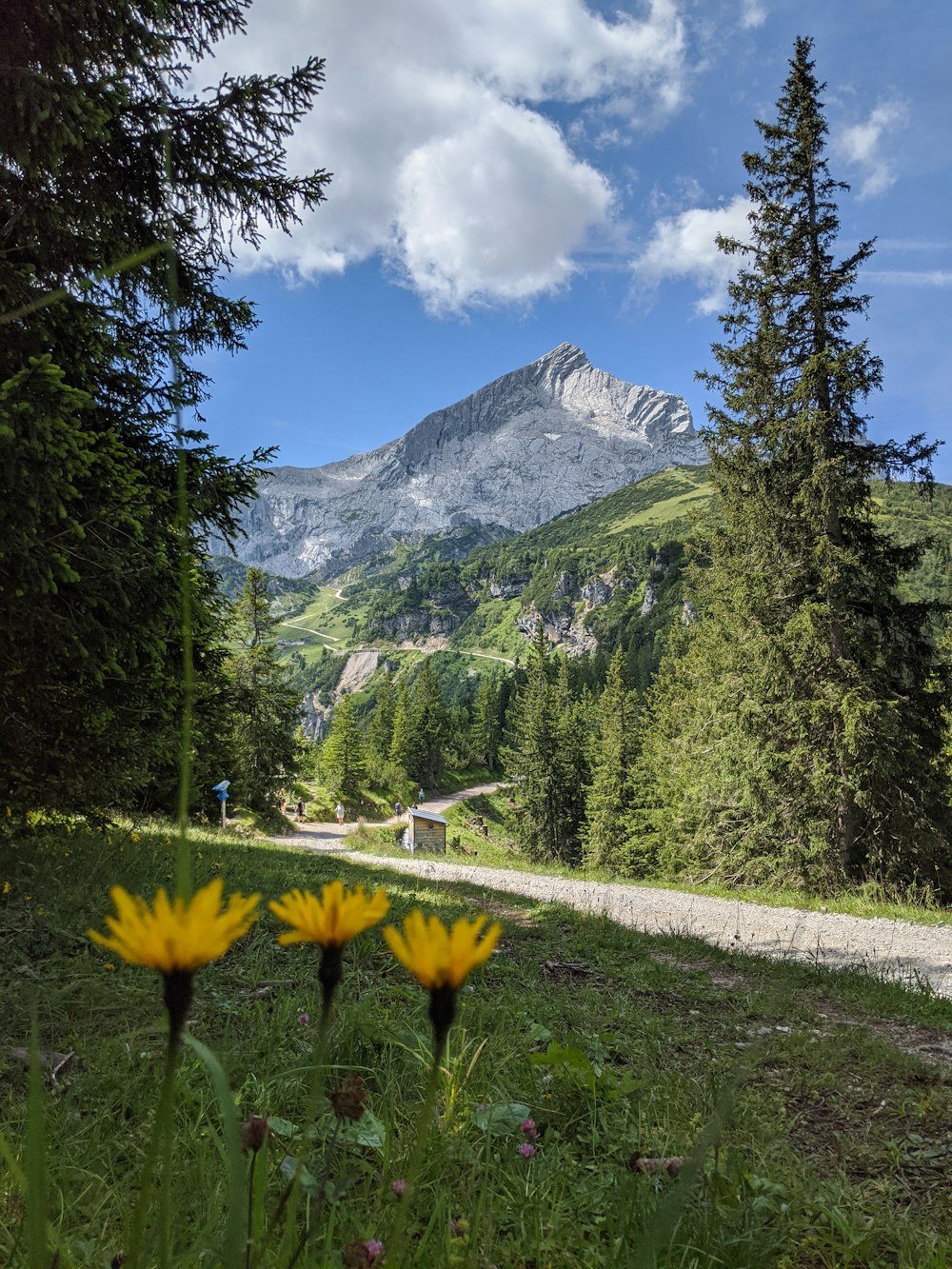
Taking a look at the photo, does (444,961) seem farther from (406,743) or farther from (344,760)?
(406,743)

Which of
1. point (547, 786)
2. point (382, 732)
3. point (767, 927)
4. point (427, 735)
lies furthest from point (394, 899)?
point (382, 732)

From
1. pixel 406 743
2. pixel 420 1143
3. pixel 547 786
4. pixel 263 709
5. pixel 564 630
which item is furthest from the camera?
pixel 564 630

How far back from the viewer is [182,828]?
70 cm

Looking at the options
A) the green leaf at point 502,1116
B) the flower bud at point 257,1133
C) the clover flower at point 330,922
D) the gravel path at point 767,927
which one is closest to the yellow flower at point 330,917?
the clover flower at point 330,922

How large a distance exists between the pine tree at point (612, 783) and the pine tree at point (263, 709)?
580 inches

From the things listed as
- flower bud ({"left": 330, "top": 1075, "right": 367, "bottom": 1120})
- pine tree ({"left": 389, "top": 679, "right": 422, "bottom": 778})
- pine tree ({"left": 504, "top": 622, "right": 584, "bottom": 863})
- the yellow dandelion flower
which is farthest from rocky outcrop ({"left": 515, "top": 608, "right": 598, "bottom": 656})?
the yellow dandelion flower

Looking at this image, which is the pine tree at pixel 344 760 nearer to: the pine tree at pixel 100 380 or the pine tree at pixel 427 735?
the pine tree at pixel 427 735

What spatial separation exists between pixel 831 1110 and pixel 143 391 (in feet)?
22.4

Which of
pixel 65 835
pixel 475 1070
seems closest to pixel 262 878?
pixel 65 835

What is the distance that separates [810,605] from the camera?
39.8ft

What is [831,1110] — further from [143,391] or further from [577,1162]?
[143,391]

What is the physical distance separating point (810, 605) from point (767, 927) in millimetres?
5731

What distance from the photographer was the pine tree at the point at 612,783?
31672 millimetres

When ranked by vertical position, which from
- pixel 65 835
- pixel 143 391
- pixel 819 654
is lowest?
pixel 65 835
